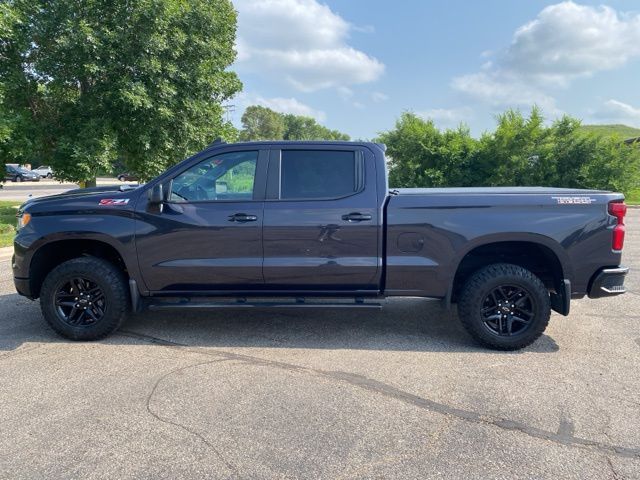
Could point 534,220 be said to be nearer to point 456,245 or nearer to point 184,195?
point 456,245

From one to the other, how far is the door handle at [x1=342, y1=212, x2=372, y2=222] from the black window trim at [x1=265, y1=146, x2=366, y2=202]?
195 mm

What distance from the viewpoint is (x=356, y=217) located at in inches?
169

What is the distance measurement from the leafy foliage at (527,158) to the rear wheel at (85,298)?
1560cm

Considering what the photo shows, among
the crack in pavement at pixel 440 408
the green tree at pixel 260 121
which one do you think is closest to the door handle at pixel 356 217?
the crack in pavement at pixel 440 408

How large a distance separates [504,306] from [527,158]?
1608 cm

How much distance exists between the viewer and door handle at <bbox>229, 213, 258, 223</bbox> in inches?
171

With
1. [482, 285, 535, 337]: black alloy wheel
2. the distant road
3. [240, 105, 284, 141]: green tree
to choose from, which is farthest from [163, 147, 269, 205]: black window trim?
[240, 105, 284, 141]: green tree

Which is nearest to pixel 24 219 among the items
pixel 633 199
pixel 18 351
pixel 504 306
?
pixel 18 351

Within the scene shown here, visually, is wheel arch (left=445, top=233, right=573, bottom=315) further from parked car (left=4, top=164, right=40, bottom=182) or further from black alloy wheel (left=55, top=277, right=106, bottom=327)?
parked car (left=4, top=164, right=40, bottom=182)

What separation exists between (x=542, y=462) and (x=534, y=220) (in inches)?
88.4

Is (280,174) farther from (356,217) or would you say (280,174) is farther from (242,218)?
(356,217)

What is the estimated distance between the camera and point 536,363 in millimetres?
4105

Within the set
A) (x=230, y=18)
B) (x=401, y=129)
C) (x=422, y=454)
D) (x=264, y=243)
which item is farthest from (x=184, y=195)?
(x=401, y=129)

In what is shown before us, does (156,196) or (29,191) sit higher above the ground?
(156,196)
